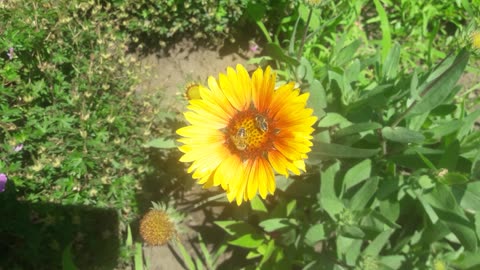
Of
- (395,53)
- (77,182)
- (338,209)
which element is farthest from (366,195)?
(77,182)

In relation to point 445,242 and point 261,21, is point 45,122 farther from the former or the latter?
point 445,242

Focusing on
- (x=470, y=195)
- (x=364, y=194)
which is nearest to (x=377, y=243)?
(x=364, y=194)

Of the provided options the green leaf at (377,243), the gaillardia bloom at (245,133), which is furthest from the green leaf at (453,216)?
the gaillardia bloom at (245,133)

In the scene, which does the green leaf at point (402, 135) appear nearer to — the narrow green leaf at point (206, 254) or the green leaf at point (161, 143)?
the green leaf at point (161, 143)

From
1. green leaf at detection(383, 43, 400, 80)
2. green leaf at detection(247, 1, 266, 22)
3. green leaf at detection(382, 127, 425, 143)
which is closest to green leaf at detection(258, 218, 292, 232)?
green leaf at detection(382, 127, 425, 143)

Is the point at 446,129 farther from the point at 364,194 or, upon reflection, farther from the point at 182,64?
the point at 182,64

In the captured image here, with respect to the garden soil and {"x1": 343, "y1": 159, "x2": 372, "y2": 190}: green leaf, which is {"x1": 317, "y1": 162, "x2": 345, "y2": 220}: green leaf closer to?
{"x1": 343, "y1": 159, "x2": 372, "y2": 190}: green leaf
